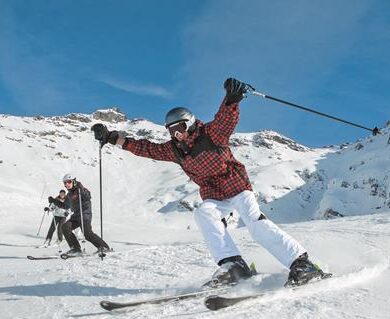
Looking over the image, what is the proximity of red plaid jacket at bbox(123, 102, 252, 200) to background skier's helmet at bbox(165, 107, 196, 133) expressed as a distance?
83mm

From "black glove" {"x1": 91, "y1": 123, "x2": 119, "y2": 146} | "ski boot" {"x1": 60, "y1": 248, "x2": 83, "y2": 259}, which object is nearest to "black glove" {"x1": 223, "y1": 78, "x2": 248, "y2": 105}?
"black glove" {"x1": 91, "y1": 123, "x2": 119, "y2": 146}

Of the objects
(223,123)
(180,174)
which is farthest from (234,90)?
(180,174)

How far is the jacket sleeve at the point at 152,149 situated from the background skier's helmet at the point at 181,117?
39 centimetres

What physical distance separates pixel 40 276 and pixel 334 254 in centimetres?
374

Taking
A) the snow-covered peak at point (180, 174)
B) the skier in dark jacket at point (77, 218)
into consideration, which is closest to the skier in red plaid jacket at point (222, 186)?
the skier in dark jacket at point (77, 218)

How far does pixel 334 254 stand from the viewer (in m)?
6.93

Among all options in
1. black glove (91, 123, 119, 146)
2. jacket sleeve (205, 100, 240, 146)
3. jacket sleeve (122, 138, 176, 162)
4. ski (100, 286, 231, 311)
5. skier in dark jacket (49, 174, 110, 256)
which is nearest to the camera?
ski (100, 286, 231, 311)

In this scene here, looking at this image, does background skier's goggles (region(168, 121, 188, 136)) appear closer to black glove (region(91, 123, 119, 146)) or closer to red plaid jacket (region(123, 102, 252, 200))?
red plaid jacket (region(123, 102, 252, 200))

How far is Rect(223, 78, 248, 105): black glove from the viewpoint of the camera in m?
5.14

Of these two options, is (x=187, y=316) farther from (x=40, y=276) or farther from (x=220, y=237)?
(x=40, y=276)

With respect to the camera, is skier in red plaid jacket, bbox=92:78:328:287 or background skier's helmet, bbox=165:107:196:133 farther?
background skier's helmet, bbox=165:107:196:133

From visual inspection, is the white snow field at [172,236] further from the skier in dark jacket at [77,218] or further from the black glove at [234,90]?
the black glove at [234,90]

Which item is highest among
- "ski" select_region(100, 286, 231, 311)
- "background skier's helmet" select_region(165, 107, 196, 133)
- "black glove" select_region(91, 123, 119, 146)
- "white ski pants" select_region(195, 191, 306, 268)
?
"black glove" select_region(91, 123, 119, 146)

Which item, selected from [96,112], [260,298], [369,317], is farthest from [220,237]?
[96,112]
